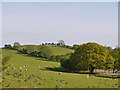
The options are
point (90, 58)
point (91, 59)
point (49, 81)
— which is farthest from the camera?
→ point (90, 58)

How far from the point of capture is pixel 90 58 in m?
51.7

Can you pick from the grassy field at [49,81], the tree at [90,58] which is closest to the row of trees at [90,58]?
the tree at [90,58]

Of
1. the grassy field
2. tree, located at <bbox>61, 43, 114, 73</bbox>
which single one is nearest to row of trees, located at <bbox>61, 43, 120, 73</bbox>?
tree, located at <bbox>61, 43, 114, 73</bbox>

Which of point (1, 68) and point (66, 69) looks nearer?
point (1, 68)

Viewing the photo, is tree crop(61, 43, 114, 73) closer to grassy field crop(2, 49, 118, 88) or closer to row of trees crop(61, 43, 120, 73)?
row of trees crop(61, 43, 120, 73)

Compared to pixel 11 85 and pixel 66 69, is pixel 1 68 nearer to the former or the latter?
pixel 11 85

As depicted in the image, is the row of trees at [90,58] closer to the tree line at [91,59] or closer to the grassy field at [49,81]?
the tree line at [91,59]

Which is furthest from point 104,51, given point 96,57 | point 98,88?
point 98,88

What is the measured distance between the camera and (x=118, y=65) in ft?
193

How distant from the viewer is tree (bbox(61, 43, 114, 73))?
51562 mm

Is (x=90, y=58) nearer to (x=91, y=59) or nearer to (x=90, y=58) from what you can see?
(x=90, y=58)

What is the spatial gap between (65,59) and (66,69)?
3.59 meters

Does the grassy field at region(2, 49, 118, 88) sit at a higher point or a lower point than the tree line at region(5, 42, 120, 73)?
lower

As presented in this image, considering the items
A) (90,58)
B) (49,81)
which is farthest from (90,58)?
(49,81)
